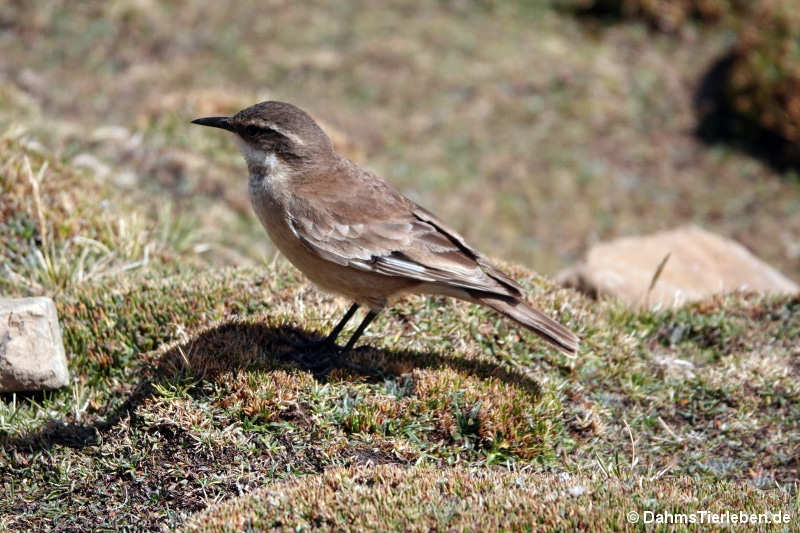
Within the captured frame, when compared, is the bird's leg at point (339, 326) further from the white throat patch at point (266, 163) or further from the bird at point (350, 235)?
the white throat patch at point (266, 163)

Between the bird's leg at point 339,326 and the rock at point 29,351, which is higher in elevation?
the bird's leg at point 339,326

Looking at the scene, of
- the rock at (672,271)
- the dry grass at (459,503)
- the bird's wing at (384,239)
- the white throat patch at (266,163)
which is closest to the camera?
the dry grass at (459,503)

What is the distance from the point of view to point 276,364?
575 centimetres

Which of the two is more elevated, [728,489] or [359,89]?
[359,89]

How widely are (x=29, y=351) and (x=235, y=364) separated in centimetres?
147

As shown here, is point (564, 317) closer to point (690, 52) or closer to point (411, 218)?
point (411, 218)

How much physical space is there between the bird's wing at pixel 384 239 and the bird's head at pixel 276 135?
30 centimetres

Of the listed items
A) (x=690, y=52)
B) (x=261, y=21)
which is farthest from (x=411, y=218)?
(x=690, y=52)

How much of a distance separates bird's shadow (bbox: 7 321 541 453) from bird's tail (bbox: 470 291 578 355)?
0.39 meters

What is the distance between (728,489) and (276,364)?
113 inches

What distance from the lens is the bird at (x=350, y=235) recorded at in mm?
5875

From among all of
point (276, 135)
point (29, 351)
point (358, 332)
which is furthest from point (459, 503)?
point (29, 351)

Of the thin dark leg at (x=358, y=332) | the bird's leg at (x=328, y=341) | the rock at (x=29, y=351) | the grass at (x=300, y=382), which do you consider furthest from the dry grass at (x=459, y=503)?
the rock at (x=29, y=351)

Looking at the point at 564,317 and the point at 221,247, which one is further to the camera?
the point at 221,247
